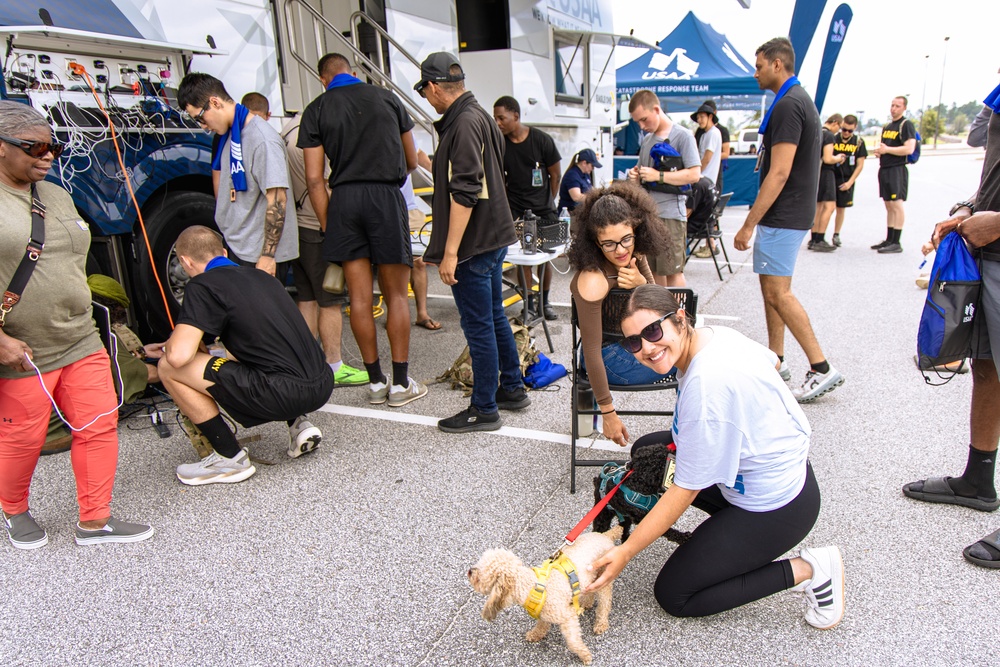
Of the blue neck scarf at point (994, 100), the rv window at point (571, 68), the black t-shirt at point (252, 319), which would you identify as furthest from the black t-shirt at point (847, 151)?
the black t-shirt at point (252, 319)

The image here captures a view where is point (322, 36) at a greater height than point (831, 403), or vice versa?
point (322, 36)

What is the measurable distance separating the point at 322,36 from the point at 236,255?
13.9 feet

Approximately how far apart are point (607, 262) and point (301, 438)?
1.80 meters

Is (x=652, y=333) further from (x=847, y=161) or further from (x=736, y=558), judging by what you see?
(x=847, y=161)

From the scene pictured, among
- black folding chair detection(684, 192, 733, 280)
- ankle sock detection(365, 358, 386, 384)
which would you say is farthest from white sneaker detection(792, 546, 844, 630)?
black folding chair detection(684, 192, 733, 280)

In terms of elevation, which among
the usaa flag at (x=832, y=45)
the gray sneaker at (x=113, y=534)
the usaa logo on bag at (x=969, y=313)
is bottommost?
the gray sneaker at (x=113, y=534)

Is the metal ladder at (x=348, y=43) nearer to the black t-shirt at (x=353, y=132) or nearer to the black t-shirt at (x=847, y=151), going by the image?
the black t-shirt at (x=353, y=132)

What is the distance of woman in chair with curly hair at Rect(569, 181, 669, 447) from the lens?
102 inches

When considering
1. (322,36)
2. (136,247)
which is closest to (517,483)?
(136,247)

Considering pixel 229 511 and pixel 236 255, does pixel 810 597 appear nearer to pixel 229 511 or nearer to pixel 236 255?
pixel 229 511

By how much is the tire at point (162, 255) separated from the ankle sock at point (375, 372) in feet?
4.78

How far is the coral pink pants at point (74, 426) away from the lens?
2.43 metres

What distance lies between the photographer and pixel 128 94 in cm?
393

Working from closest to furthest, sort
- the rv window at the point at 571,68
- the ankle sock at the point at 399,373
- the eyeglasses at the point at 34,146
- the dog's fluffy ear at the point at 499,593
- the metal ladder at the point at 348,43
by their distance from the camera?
the dog's fluffy ear at the point at 499,593 < the eyeglasses at the point at 34,146 < the ankle sock at the point at 399,373 < the metal ladder at the point at 348,43 < the rv window at the point at 571,68
